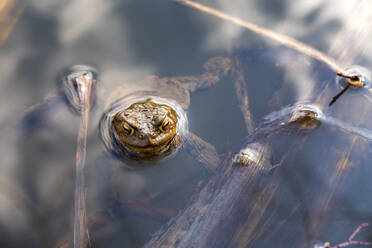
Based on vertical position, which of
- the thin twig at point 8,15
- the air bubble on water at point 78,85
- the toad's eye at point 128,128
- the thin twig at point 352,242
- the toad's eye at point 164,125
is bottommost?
the thin twig at point 352,242

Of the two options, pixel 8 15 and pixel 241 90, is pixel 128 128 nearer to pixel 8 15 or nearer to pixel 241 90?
pixel 241 90

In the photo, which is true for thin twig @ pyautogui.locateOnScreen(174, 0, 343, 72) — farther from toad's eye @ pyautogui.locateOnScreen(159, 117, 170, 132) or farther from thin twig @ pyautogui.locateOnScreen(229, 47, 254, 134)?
toad's eye @ pyautogui.locateOnScreen(159, 117, 170, 132)

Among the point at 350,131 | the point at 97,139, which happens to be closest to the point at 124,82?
the point at 97,139

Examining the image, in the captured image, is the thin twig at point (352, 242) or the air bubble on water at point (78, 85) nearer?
the thin twig at point (352, 242)

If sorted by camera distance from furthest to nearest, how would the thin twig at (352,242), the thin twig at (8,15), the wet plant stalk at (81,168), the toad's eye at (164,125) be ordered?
the thin twig at (8,15)
the toad's eye at (164,125)
the wet plant stalk at (81,168)
the thin twig at (352,242)

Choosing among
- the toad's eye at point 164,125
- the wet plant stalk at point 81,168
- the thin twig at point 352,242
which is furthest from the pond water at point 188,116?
the toad's eye at point 164,125

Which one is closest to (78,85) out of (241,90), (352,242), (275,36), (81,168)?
(81,168)

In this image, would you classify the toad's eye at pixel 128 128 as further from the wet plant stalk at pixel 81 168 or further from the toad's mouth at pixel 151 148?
the wet plant stalk at pixel 81 168

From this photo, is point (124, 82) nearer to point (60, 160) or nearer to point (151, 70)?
point (151, 70)
